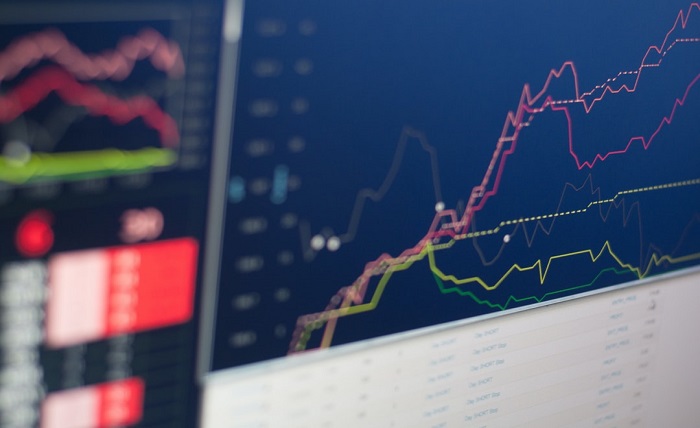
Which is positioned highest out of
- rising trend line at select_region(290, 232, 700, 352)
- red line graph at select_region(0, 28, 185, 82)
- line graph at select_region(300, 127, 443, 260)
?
red line graph at select_region(0, 28, 185, 82)

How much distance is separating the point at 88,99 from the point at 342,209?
0.79 feet

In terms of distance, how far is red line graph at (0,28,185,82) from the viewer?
59 centimetres

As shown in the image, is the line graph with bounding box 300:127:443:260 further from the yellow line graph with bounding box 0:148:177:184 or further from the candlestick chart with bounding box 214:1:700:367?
the yellow line graph with bounding box 0:148:177:184

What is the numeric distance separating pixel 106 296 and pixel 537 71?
462 mm

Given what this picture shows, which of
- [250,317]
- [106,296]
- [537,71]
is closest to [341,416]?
[250,317]

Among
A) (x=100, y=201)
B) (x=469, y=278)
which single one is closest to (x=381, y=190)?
(x=469, y=278)

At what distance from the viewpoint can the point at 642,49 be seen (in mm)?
977

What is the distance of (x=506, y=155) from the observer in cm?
89

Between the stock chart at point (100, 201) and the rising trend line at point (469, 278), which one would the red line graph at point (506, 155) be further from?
the stock chart at point (100, 201)

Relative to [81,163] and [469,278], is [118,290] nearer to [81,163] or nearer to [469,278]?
[81,163]

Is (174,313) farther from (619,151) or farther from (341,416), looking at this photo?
(619,151)

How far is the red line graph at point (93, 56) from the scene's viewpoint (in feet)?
1.92

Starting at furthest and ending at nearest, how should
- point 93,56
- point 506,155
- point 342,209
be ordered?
point 506,155
point 342,209
point 93,56

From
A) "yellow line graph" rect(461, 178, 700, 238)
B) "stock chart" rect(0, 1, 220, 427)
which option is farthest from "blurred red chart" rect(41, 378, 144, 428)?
"yellow line graph" rect(461, 178, 700, 238)
